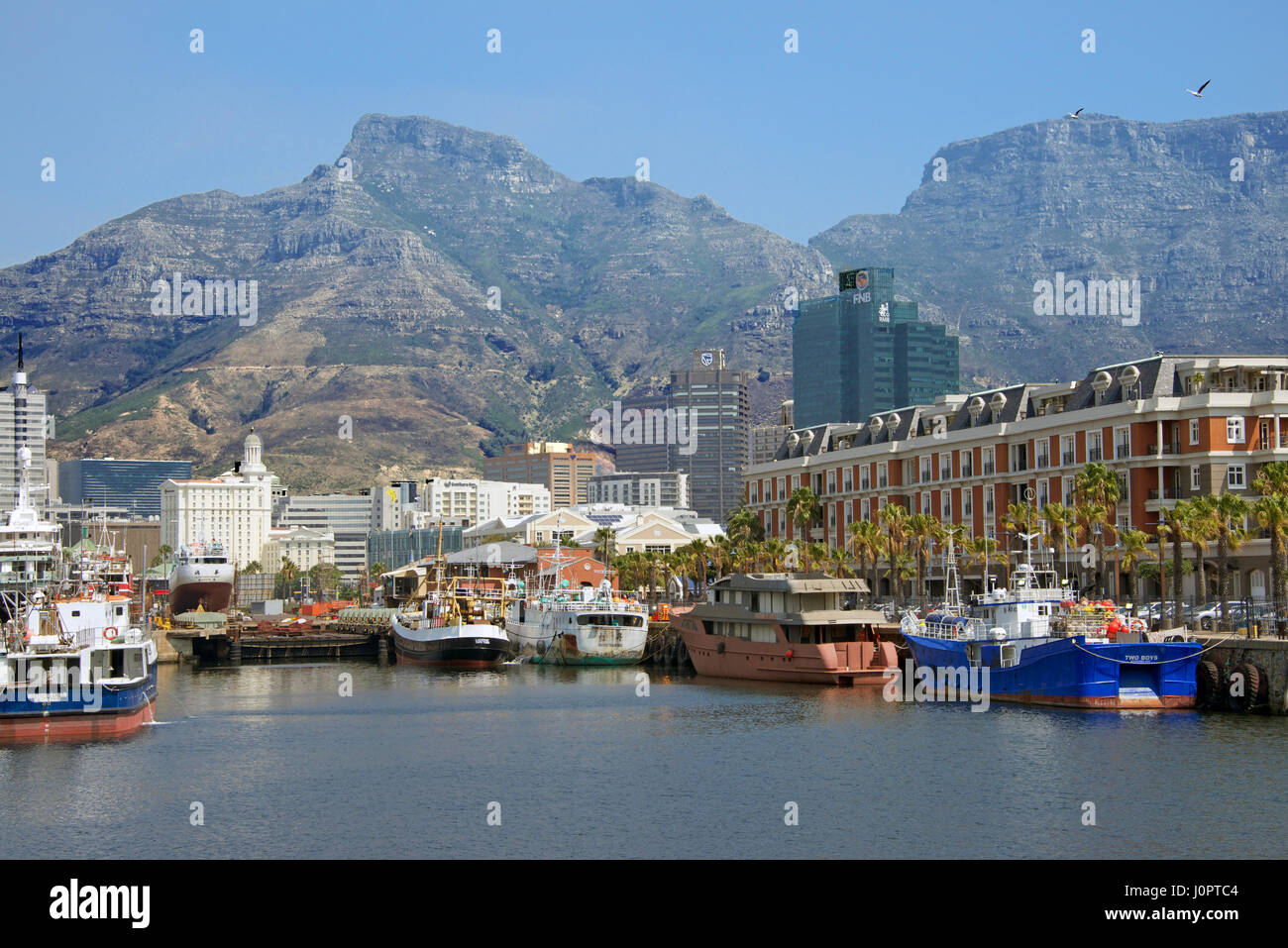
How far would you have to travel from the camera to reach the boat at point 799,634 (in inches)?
4018

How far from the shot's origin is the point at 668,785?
6016 centimetres

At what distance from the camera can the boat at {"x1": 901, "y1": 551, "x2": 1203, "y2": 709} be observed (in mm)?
76312

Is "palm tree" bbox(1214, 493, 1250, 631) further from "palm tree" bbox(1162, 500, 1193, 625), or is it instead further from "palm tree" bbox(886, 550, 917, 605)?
"palm tree" bbox(886, 550, 917, 605)

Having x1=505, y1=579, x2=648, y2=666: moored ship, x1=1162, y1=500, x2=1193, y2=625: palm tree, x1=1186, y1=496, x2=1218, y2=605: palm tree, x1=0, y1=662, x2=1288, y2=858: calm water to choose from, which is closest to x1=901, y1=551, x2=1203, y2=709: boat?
x1=0, y1=662, x2=1288, y2=858: calm water

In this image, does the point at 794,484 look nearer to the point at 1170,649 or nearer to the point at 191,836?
the point at 1170,649

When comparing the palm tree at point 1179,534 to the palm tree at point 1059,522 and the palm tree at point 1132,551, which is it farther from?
the palm tree at point 1059,522

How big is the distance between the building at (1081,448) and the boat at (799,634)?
1563 cm

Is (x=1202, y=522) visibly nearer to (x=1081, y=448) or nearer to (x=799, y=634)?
(x=1081, y=448)

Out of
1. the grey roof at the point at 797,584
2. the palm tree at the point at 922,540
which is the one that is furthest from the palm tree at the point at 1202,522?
the palm tree at the point at 922,540

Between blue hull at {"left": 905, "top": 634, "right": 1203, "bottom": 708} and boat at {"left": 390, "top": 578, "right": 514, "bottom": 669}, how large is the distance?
212 ft

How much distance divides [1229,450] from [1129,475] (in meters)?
7.80
